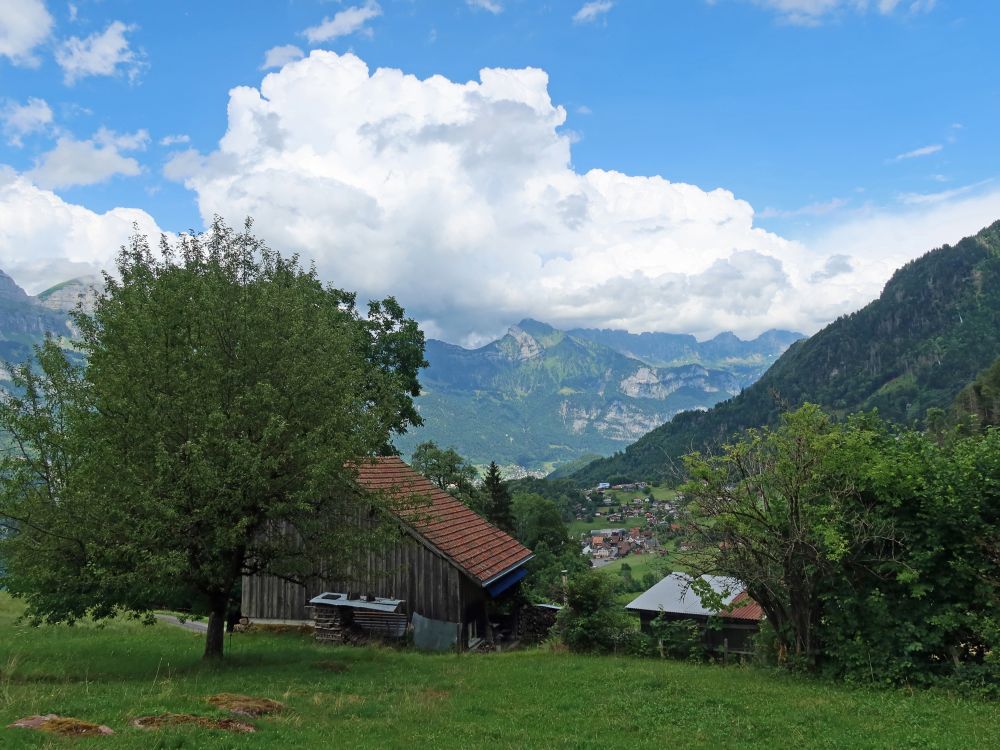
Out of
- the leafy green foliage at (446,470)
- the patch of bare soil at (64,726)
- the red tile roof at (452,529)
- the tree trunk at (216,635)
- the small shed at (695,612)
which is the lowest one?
the small shed at (695,612)

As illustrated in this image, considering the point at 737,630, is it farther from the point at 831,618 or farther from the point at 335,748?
the point at 335,748

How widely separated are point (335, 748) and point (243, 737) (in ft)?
4.67

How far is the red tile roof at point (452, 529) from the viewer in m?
24.2

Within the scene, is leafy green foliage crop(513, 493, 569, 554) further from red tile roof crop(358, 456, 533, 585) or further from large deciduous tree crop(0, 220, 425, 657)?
large deciduous tree crop(0, 220, 425, 657)

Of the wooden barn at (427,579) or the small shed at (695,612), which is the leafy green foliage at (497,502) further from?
the wooden barn at (427,579)

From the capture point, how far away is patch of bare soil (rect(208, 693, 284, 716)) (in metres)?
11.2

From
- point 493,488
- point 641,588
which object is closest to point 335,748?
point 493,488

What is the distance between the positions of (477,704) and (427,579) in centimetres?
1135

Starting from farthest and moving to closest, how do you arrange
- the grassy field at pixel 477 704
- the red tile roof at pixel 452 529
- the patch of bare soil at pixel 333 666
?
the red tile roof at pixel 452 529, the patch of bare soil at pixel 333 666, the grassy field at pixel 477 704

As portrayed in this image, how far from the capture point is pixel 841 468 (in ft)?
50.6

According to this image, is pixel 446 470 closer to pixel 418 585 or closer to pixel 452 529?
pixel 452 529

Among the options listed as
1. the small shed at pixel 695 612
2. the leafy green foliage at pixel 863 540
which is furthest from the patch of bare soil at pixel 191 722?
the small shed at pixel 695 612

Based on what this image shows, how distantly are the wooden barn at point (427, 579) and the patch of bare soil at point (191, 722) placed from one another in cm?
1171

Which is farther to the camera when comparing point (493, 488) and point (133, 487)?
point (493, 488)
